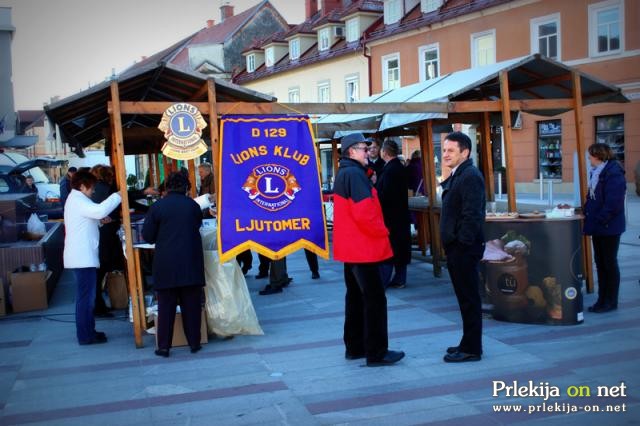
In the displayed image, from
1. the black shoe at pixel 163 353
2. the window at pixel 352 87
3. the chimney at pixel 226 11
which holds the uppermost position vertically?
the chimney at pixel 226 11

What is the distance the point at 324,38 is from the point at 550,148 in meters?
15.3

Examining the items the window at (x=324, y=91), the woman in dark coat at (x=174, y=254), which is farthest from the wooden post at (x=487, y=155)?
the window at (x=324, y=91)

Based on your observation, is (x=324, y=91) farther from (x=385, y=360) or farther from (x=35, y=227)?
(x=385, y=360)

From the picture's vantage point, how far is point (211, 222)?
7.57 meters

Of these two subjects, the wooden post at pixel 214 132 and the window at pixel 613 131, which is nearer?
the wooden post at pixel 214 132

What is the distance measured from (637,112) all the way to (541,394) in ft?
67.3

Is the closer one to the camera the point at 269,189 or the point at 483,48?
the point at 269,189

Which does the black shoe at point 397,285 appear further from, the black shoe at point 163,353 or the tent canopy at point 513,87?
the black shoe at point 163,353

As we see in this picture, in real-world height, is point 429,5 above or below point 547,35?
above

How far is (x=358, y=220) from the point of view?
214 inches

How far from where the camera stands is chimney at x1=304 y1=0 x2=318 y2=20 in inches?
1633

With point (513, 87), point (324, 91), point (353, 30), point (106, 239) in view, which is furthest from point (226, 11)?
point (106, 239)

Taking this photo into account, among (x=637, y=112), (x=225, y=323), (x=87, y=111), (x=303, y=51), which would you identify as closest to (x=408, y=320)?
(x=225, y=323)

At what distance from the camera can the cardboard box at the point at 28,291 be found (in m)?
8.56
